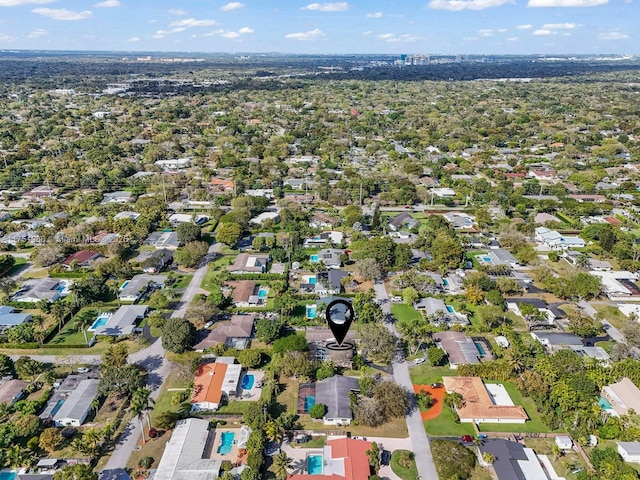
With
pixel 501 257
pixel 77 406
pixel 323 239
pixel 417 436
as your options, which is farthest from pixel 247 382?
pixel 501 257

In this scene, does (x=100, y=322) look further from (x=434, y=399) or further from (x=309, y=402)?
(x=434, y=399)

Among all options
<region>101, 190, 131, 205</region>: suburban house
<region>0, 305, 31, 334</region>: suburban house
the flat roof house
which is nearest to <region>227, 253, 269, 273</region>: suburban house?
<region>0, 305, 31, 334</region>: suburban house

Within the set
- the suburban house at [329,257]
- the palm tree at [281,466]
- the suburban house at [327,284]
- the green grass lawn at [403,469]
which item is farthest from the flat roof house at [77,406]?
the suburban house at [329,257]

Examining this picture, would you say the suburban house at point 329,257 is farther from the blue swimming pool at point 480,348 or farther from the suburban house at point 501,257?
the suburban house at point 501,257

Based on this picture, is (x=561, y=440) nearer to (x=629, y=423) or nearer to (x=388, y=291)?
(x=629, y=423)

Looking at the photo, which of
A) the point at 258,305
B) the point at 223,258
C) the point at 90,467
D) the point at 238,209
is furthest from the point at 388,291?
the point at 90,467

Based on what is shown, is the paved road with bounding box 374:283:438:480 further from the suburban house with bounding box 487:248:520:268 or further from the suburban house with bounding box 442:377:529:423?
the suburban house with bounding box 487:248:520:268
